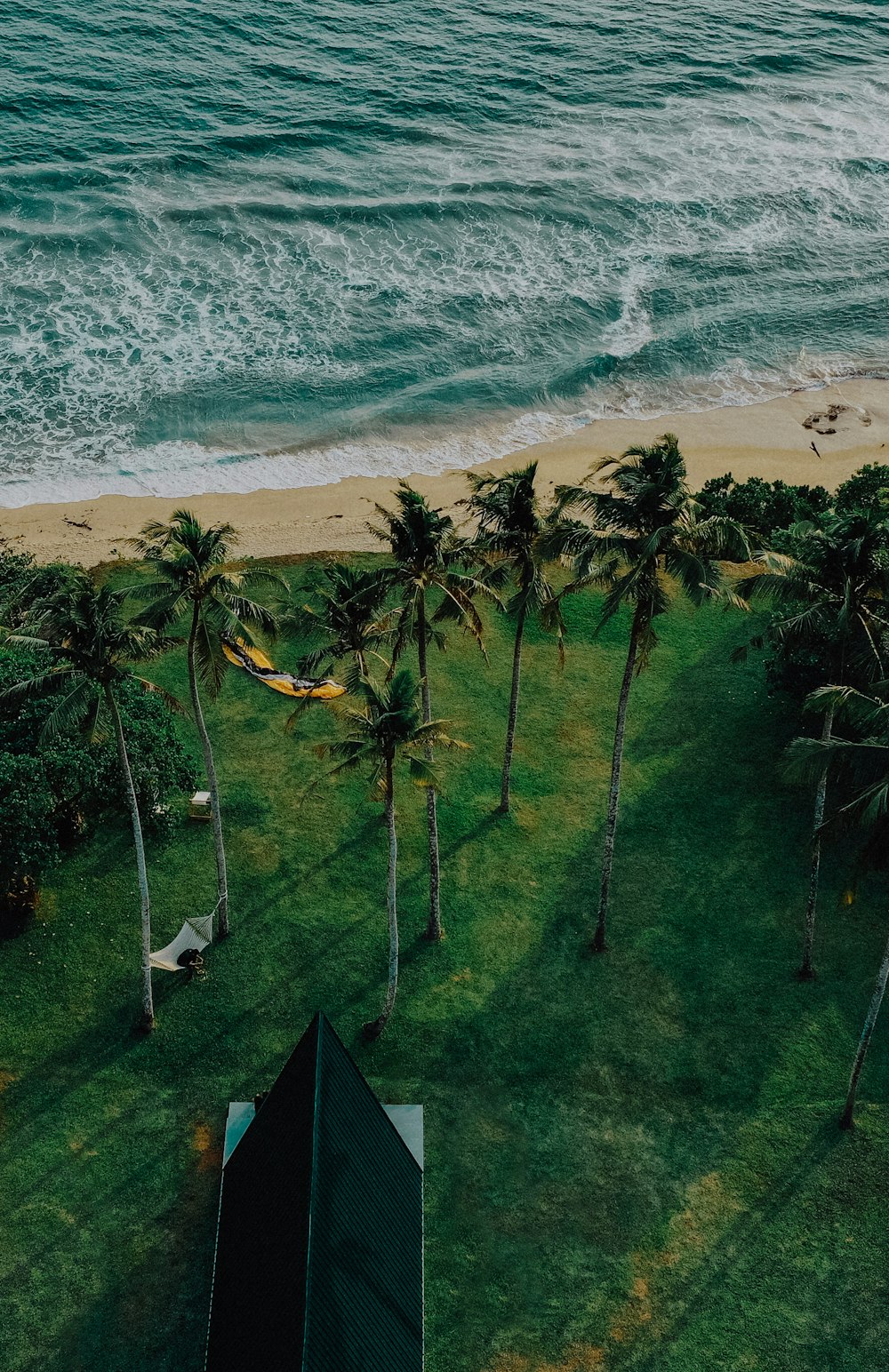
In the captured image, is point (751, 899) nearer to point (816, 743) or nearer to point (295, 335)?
point (816, 743)

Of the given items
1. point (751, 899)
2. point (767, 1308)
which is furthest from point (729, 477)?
point (767, 1308)

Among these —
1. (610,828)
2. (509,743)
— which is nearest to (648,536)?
(610,828)

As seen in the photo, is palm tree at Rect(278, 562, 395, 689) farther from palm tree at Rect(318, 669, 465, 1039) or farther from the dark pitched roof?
the dark pitched roof

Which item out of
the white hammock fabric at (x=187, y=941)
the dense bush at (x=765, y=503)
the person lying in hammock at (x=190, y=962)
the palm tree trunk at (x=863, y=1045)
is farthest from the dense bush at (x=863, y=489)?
the person lying in hammock at (x=190, y=962)

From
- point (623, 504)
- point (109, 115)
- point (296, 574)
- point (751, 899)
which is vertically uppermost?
point (109, 115)

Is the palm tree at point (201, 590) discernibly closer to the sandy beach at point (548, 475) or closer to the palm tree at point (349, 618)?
the palm tree at point (349, 618)

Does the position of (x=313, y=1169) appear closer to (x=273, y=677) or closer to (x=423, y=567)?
(x=423, y=567)
